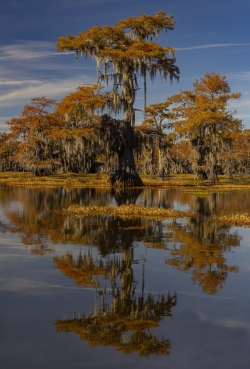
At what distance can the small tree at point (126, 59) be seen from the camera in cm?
4222

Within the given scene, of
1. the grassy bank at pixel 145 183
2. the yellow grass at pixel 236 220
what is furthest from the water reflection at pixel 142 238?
the grassy bank at pixel 145 183

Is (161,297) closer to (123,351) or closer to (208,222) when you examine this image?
(123,351)

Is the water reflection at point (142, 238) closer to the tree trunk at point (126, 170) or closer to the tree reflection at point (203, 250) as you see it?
the tree reflection at point (203, 250)

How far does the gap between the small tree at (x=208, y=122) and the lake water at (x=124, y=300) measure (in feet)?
118

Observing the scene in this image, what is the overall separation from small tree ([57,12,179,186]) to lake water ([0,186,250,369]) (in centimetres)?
2780

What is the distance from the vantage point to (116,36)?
42750 millimetres

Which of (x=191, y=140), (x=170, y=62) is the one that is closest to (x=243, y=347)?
(x=170, y=62)

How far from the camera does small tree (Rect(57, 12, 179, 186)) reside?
42219 mm

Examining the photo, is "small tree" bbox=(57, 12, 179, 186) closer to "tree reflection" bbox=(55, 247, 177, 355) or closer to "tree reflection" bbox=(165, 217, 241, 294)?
"tree reflection" bbox=(165, 217, 241, 294)

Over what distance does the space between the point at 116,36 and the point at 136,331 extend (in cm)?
3973

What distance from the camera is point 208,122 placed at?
50469mm

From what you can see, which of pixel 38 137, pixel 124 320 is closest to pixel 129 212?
pixel 124 320

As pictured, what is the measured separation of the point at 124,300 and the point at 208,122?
4436 cm

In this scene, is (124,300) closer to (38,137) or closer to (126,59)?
(126,59)
